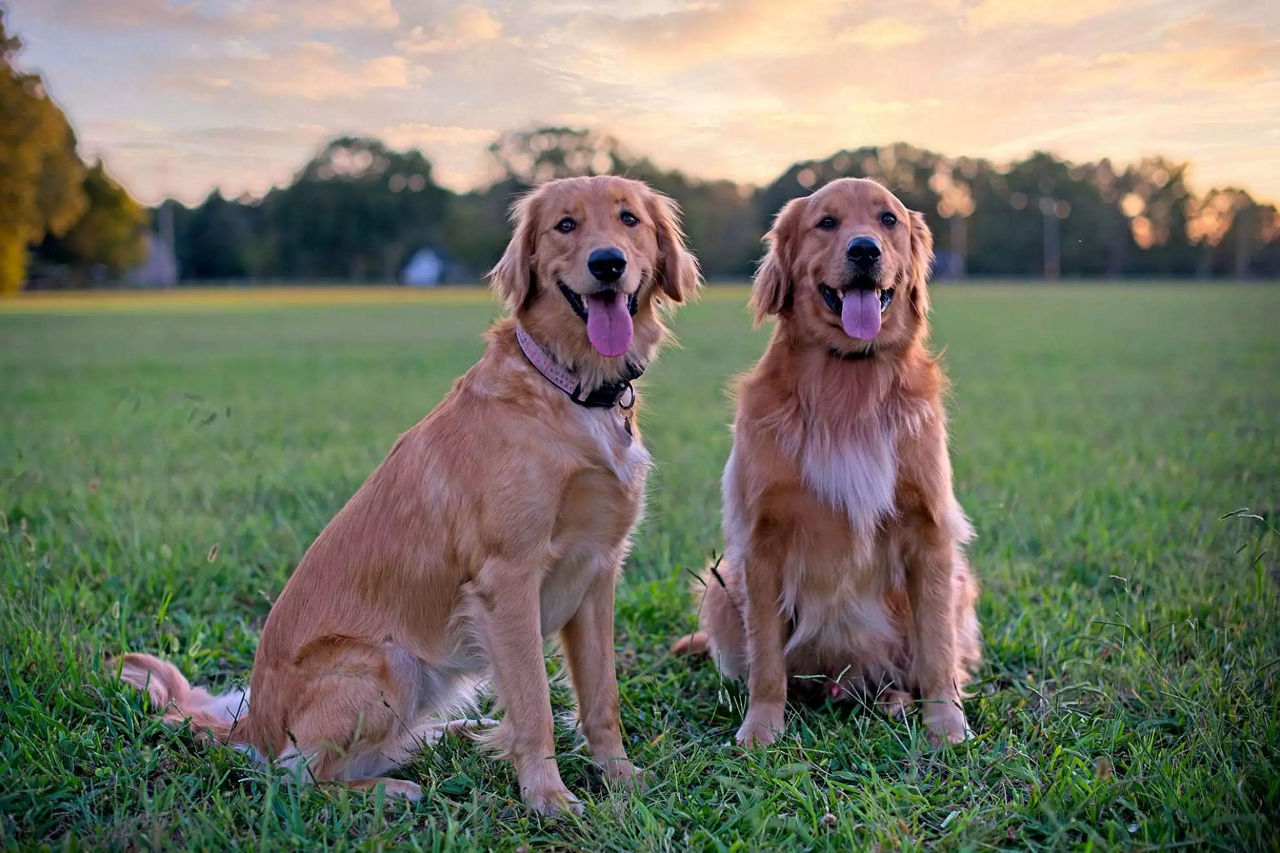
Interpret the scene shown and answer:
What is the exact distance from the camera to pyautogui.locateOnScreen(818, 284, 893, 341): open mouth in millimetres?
3254

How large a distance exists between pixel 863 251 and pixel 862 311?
0.67 ft

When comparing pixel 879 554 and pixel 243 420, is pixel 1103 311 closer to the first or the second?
pixel 243 420

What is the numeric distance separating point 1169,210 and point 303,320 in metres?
39.1

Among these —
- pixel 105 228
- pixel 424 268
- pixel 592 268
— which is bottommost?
pixel 592 268

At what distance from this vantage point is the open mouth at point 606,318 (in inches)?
117

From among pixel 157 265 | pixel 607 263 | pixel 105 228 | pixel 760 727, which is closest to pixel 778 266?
pixel 607 263

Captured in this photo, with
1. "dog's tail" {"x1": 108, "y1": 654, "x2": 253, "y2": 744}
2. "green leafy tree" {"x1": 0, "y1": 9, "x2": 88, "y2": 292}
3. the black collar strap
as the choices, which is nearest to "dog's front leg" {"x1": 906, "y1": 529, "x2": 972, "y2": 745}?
the black collar strap

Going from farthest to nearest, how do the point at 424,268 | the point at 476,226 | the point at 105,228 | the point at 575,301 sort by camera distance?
1. the point at 424,268
2. the point at 476,226
3. the point at 105,228
4. the point at 575,301

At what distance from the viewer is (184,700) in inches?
124

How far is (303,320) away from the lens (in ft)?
90.3

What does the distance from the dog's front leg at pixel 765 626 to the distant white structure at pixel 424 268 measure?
64051 millimetres

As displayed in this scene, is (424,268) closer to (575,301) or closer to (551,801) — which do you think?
(575,301)

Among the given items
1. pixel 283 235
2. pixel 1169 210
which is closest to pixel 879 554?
pixel 1169 210

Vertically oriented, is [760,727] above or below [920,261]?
below
